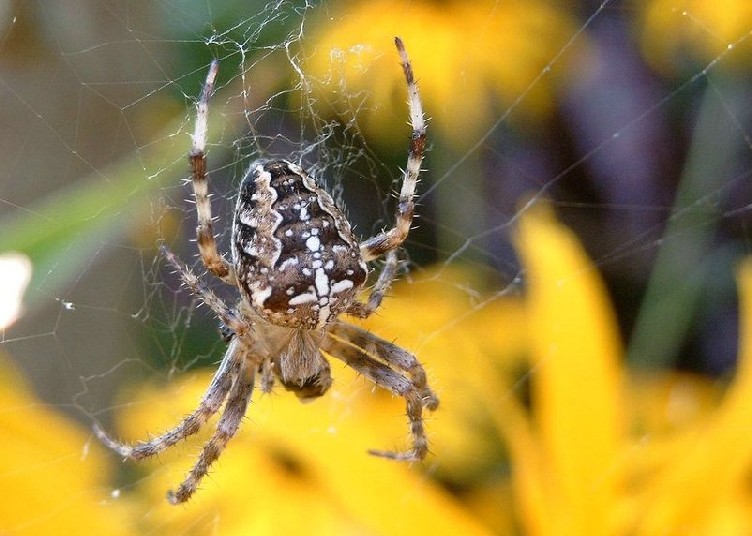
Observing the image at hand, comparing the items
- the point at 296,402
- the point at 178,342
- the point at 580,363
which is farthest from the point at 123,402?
the point at 580,363

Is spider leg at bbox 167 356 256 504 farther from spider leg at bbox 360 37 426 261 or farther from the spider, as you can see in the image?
spider leg at bbox 360 37 426 261

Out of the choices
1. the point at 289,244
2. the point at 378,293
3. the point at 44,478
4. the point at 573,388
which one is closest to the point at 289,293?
the point at 289,244

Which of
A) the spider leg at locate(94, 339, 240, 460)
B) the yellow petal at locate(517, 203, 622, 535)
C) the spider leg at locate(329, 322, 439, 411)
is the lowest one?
the spider leg at locate(94, 339, 240, 460)

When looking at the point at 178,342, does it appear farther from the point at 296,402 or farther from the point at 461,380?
the point at 461,380

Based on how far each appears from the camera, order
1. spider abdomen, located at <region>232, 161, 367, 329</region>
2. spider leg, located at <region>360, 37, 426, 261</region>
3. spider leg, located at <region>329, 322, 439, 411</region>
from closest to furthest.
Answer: spider abdomen, located at <region>232, 161, 367, 329</region> → spider leg, located at <region>360, 37, 426, 261</region> → spider leg, located at <region>329, 322, 439, 411</region>

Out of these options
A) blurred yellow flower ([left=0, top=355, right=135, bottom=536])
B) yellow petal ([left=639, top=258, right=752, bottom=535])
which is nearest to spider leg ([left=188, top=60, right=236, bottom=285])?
blurred yellow flower ([left=0, top=355, right=135, bottom=536])

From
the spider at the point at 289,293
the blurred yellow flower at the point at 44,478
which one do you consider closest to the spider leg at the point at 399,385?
the spider at the point at 289,293
